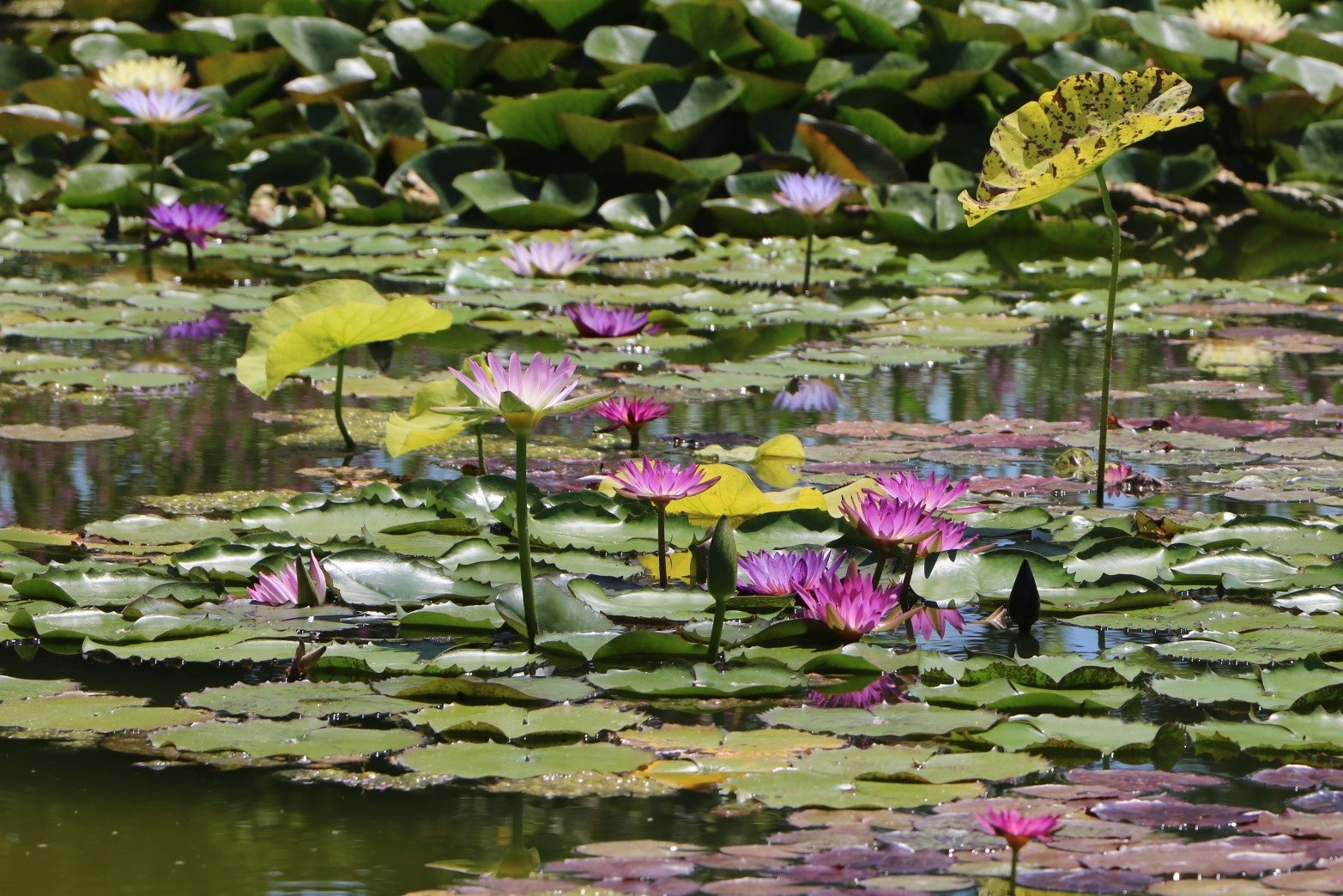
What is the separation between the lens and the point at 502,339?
218 inches

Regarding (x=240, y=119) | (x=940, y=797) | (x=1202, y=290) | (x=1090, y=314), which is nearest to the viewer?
(x=940, y=797)

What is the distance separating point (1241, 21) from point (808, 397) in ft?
18.6

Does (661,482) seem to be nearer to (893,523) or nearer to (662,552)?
(662,552)

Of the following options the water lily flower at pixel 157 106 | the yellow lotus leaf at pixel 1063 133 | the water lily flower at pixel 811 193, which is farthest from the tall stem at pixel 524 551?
the water lily flower at pixel 157 106

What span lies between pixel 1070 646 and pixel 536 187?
6285mm

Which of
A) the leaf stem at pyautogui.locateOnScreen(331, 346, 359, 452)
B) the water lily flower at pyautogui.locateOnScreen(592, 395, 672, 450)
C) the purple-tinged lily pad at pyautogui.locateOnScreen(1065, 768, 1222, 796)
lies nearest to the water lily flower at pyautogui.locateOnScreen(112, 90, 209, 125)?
the leaf stem at pyautogui.locateOnScreen(331, 346, 359, 452)

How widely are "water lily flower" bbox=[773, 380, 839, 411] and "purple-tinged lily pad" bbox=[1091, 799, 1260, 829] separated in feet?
8.57

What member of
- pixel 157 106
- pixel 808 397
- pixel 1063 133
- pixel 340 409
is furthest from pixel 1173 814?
pixel 157 106

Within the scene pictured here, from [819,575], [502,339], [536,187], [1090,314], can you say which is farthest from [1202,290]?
[819,575]

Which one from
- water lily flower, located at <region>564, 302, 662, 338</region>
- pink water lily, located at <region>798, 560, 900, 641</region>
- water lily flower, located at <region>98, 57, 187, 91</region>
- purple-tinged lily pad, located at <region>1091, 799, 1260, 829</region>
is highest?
water lily flower, located at <region>98, 57, 187, 91</region>

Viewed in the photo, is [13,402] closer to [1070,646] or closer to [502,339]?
[502,339]

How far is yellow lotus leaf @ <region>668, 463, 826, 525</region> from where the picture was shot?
3.01 meters

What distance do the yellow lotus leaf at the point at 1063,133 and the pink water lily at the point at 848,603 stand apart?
0.82 m

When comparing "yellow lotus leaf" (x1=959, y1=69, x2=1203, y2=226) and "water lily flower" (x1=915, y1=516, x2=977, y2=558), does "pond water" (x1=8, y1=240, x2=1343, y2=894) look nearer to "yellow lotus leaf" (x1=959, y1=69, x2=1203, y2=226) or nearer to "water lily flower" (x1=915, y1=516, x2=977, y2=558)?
"water lily flower" (x1=915, y1=516, x2=977, y2=558)
